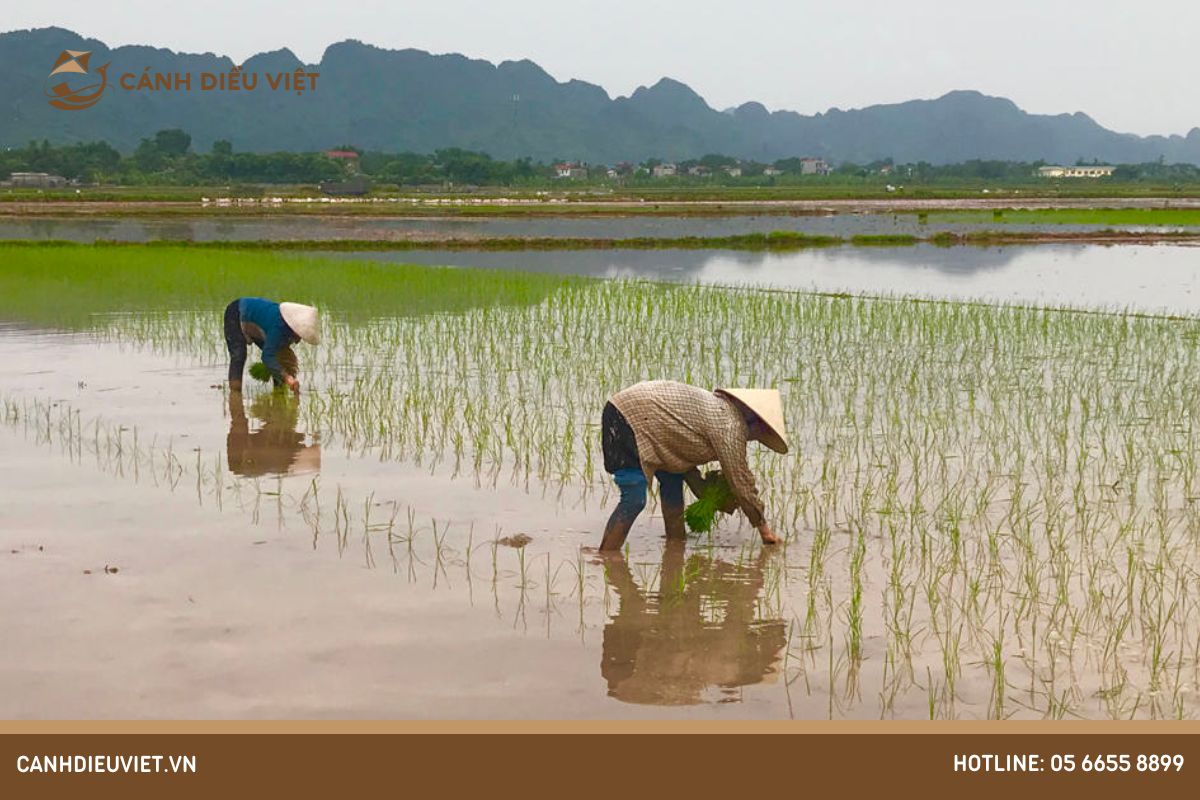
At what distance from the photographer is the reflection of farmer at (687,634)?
3.40 m

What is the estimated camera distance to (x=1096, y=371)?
8.34m

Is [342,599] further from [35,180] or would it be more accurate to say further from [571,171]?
[571,171]

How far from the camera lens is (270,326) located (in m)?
7.52

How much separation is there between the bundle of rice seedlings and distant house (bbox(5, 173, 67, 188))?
54.3 metres

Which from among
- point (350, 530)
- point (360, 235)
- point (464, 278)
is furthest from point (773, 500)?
point (360, 235)

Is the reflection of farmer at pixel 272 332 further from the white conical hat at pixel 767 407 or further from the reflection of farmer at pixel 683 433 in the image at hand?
the white conical hat at pixel 767 407

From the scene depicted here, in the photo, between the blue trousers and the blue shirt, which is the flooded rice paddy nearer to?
the blue trousers

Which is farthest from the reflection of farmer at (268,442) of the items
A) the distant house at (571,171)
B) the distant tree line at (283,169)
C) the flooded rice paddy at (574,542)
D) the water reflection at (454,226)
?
the distant house at (571,171)

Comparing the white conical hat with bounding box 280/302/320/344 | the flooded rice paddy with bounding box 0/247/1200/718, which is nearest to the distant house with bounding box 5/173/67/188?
the flooded rice paddy with bounding box 0/247/1200/718

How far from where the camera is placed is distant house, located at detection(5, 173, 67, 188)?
5309cm

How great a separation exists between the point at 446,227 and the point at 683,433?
24.4 meters

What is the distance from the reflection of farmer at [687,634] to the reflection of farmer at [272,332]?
11.7ft

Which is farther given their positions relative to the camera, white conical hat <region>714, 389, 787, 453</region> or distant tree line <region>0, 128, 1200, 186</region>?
distant tree line <region>0, 128, 1200, 186</region>

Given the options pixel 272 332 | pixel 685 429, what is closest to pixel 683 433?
pixel 685 429
